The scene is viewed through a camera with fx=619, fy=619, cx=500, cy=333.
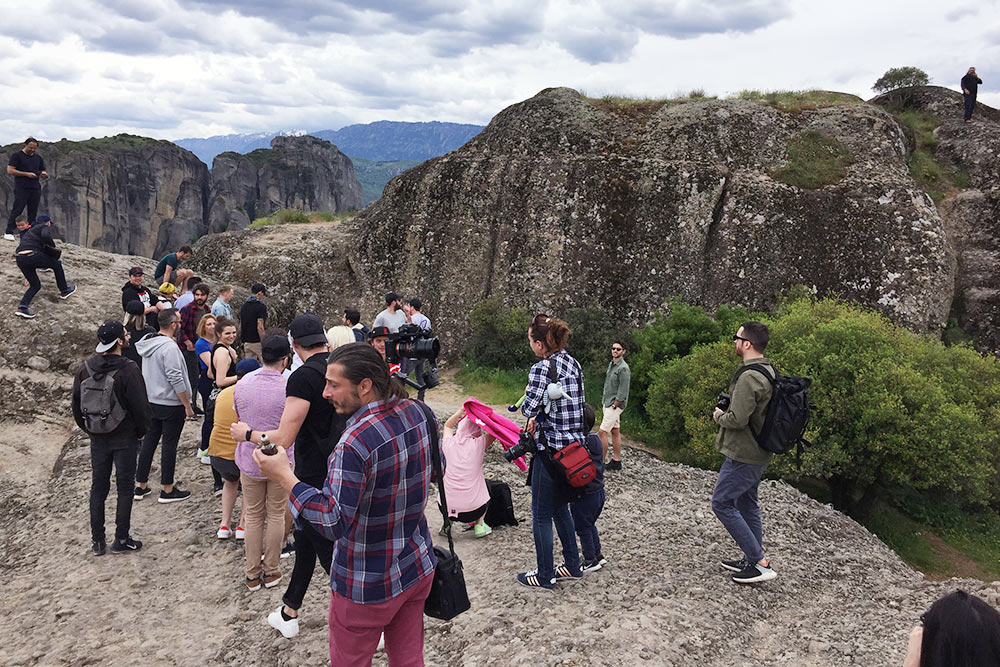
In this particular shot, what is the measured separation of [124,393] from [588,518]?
4917mm

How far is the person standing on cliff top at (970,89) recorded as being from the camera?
2283cm

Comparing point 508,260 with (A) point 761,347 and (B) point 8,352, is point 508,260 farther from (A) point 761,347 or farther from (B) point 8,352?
(A) point 761,347

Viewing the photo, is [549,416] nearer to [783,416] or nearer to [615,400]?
[783,416]

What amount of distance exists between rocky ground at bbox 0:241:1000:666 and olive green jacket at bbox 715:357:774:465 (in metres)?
1.44

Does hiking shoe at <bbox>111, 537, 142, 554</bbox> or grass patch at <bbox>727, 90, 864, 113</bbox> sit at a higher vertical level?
grass patch at <bbox>727, 90, 864, 113</bbox>

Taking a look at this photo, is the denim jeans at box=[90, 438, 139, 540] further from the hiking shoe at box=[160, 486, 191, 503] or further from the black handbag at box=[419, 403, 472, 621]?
the black handbag at box=[419, 403, 472, 621]

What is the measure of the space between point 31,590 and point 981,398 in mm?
15653

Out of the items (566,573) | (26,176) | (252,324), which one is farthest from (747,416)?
(26,176)

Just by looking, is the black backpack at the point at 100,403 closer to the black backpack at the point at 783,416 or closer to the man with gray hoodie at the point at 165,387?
the man with gray hoodie at the point at 165,387

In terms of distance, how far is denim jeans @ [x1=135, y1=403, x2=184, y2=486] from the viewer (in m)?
7.71

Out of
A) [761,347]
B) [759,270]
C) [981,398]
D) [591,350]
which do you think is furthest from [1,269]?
[981,398]

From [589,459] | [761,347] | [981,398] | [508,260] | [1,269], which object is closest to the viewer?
[589,459]

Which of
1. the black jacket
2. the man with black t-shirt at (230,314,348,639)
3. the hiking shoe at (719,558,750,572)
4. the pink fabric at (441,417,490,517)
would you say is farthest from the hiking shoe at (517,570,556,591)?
the black jacket

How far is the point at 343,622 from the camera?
3.27 meters
